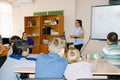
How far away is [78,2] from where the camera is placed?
7656 millimetres

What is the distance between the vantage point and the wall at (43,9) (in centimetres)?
780

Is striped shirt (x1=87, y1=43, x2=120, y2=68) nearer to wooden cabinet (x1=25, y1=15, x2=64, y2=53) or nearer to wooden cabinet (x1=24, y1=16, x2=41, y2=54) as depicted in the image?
wooden cabinet (x1=25, y1=15, x2=64, y2=53)

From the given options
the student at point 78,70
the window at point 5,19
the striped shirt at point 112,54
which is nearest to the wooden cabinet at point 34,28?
the window at point 5,19

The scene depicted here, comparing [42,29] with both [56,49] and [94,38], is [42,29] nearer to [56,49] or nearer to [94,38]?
[94,38]

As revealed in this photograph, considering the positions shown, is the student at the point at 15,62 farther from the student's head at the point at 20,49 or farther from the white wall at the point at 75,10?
the white wall at the point at 75,10

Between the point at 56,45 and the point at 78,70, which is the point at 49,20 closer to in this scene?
the point at 56,45

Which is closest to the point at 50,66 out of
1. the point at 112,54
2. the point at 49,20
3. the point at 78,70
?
the point at 78,70

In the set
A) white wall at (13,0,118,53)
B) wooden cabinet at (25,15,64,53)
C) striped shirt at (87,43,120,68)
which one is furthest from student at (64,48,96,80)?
wooden cabinet at (25,15,64,53)

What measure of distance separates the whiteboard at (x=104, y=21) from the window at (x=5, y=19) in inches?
155

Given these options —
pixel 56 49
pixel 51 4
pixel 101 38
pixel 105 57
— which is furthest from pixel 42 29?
pixel 56 49

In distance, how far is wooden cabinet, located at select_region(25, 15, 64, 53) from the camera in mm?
8008

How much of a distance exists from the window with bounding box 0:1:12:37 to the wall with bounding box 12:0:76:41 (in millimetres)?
223

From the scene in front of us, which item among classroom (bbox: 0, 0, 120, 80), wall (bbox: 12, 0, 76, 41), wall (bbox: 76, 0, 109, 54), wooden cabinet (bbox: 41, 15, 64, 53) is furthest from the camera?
wooden cabinet (bbox: 41, 15, 64, 53)

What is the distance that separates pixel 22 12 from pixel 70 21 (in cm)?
253
